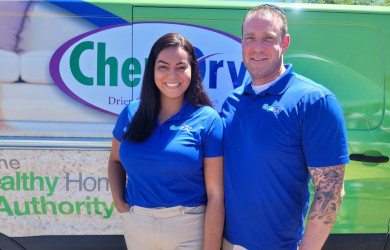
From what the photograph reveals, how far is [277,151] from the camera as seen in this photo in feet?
5.00

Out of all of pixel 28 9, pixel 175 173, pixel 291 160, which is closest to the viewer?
pixel 291 160

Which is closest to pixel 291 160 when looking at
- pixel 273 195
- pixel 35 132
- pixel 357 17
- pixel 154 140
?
pixel 273 195

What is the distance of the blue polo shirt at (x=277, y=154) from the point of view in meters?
1.44

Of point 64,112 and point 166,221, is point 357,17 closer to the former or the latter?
point 166,221

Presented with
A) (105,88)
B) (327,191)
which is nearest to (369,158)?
(327,191)

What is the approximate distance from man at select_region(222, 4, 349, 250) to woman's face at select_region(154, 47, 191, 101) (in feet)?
0.89

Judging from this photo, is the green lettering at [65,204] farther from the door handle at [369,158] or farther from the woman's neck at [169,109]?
the door handle at [369,158]

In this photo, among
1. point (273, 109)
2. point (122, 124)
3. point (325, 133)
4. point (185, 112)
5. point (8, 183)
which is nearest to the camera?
point (325, 133)

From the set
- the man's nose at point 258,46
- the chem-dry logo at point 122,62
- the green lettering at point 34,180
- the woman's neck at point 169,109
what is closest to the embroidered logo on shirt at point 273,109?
the man's nose at point 258,46

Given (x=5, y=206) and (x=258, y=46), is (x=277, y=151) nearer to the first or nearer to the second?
(x=258, y=46)

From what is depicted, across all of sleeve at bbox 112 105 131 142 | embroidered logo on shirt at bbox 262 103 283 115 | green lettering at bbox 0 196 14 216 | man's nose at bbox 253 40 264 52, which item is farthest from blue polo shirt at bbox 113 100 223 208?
green lettering at bbox 0 196 14 216

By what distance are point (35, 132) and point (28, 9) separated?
772 mm

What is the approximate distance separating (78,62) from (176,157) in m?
1.15

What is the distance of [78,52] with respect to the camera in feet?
8.04
